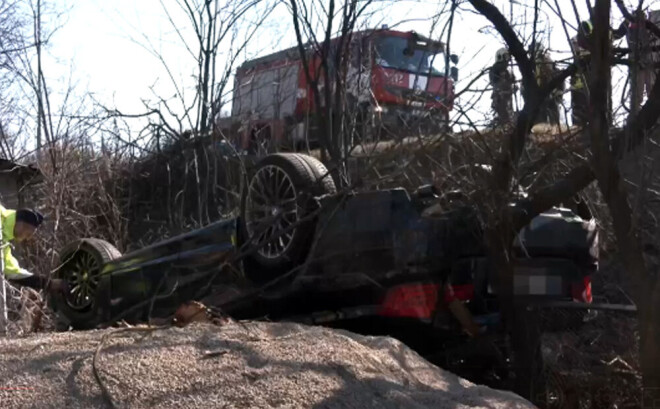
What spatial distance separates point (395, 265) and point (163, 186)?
9.68 metres

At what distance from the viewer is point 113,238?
1285 centimetres

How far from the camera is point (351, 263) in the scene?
587 cm

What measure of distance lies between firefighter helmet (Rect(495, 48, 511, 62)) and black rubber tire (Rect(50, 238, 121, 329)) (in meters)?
3.24

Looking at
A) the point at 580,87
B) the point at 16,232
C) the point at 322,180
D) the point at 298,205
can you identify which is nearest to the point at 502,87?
the point at 580,87

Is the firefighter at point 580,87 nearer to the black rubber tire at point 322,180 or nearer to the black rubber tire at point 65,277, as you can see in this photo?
the black rubber tire at point 322,180

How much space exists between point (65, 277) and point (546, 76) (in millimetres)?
4130

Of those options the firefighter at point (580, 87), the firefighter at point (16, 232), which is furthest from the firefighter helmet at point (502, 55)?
the firefighter at point (16, 232)

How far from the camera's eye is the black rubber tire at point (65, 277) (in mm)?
7406

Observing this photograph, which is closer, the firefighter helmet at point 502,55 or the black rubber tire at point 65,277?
the firefighter helmet at point 502,55

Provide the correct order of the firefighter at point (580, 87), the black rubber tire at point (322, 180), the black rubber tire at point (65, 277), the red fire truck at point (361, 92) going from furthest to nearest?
the red fire truck at point (361, 92) → the black rubber tire at point (65, 277) → the black rubber tire at point (322, 180) → the firefighter at point (580, 87)

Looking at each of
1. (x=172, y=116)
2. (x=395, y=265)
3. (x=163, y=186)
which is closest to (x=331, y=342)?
(x=395, y=265)

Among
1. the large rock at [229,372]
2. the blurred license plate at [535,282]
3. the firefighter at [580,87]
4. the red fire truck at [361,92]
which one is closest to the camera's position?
the large rock at [229,372]

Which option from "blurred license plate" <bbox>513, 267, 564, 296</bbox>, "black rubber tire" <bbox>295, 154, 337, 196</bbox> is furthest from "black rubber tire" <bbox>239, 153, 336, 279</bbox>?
"blurred license plate" <bbox>513, 267, 564, 296</bbox>

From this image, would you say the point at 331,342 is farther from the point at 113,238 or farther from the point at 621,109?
the point at 113,238
